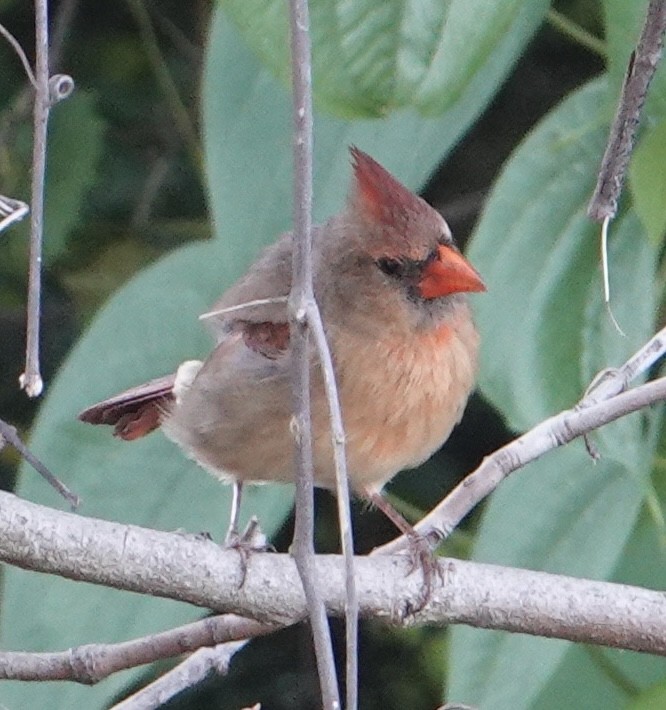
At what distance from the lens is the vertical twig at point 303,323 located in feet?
3.65

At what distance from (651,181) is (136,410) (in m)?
0.88

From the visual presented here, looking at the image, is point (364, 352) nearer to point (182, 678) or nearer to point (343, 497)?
point (182, 678)

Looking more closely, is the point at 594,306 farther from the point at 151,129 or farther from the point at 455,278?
the point at 151,129

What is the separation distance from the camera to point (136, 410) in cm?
232

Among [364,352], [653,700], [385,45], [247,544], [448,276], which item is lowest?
[653,700]

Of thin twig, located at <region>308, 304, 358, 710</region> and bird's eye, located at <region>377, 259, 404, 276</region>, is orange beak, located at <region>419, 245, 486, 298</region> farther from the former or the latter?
thin twig, located at <region>308, 304, 358, 710</region>

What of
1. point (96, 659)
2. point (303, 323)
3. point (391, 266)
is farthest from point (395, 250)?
point (303, 323)

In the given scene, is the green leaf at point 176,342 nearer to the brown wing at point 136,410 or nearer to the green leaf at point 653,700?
the brown wing at point 136,410

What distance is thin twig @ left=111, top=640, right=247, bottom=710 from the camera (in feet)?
5.40

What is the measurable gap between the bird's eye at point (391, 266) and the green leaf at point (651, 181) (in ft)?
1.18

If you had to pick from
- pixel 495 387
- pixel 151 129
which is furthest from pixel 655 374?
pixel 151 129

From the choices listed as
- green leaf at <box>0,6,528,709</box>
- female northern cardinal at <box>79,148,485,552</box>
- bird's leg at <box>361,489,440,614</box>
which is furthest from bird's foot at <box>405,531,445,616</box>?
green leaf at <box>0,6,528,709</box>

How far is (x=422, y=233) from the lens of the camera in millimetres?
2096

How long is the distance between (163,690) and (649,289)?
897 millimetres
